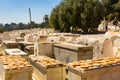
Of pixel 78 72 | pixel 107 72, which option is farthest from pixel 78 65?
pixel 107 72

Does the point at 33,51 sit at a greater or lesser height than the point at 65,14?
lesser

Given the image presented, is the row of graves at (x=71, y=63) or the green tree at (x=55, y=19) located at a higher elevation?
the green tree at (x=55, y=19)

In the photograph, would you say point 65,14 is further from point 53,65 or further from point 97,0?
point 53,65

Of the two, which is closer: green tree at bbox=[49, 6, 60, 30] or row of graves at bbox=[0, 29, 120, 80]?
row of graves at bbox=[0, 29, 120, 80]

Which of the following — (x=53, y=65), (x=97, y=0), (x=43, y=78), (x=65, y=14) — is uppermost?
(x=97, y=0)

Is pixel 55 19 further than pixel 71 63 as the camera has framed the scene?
Yes

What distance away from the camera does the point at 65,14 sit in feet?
96.0

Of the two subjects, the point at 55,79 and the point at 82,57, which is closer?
the point at 55,79

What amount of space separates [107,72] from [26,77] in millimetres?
1374

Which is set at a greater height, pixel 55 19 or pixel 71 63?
pixel 55 19

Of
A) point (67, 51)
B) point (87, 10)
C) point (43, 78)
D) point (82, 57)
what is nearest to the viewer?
point (43, 78)

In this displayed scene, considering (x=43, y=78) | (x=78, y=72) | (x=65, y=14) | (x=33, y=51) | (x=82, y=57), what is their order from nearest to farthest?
1. (x=78, y=72)
2. (x=43, y=78)
3. (x=82, y=57)
4. (x=33, y=51)
5. (x=65, y=14)

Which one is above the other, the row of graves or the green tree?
the green tree

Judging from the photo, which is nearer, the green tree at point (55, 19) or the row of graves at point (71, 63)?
the row of graves at point (71, 63)
